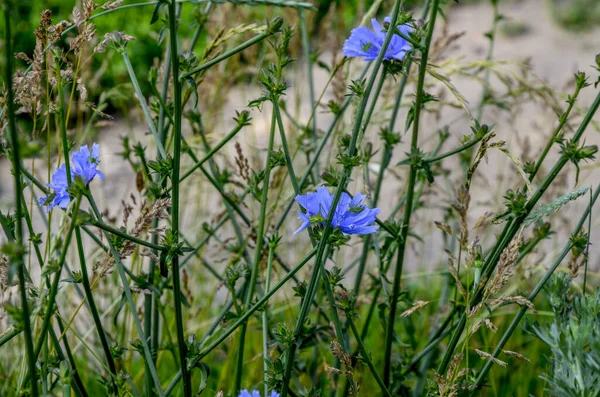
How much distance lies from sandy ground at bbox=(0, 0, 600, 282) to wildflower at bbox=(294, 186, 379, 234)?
1059mm

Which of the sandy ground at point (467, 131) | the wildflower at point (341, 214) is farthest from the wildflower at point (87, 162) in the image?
the sandy ground at point (467, 131)

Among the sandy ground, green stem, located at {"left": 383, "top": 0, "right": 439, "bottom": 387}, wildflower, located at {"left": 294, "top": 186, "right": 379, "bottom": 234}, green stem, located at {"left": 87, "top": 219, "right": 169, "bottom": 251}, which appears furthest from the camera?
the sandy ground

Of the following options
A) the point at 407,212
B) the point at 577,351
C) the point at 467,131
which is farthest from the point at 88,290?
the point at 467,131

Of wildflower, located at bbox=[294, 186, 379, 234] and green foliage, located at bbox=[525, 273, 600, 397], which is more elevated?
wildflower, located at bbox=[294, 186, 379, 234]

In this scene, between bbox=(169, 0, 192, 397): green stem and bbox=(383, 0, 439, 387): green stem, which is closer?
bbox=(169, 0, 192, 397): green stem

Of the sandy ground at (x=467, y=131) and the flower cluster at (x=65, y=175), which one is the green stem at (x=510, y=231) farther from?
the sandy ground at (x=467, y=131)

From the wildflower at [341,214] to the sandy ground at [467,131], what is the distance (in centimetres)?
106

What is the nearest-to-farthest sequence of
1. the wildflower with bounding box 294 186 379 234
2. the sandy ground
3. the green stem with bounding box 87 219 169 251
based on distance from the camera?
1. the green stem with bounding box 87 219 169 251
2. the wildflower with bounding box 294 186 379 234
3. the sandy ground

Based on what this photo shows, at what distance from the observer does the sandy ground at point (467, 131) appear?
9.26 ft

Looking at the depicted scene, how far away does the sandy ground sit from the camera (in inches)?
111

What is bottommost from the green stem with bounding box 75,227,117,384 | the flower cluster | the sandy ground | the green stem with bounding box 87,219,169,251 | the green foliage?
the green foliage

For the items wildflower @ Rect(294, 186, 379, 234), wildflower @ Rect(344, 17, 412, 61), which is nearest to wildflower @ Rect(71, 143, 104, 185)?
wildflower @ Rect(294, 186, 379, 234)

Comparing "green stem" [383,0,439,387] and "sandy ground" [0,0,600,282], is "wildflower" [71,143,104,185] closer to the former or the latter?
"green stem" [383,0,439,387]

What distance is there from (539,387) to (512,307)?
55 cm
